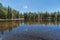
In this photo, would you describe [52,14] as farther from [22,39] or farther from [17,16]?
[22,39]

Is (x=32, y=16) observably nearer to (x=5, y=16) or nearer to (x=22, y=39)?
(x=5, y=16)

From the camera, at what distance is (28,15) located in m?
120

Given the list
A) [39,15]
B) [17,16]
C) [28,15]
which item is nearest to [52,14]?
[39,15]

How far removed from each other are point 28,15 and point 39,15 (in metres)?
11.6

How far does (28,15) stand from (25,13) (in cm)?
541

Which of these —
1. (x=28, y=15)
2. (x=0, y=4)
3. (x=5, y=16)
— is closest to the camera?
(x=5, y=16)

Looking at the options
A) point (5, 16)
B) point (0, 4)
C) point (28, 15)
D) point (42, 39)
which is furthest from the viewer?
point (28, 15)

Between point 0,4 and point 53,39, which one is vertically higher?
point 0,4

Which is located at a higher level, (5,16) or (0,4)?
Result: (0,4)

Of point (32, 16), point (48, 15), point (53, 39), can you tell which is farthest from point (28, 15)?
point (53, 39)

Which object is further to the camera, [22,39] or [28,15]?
[28,15]

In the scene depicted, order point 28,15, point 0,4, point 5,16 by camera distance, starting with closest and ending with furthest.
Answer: point 5,16 < point 0,4 < point 28,15

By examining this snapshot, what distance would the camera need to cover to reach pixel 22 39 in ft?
49.0

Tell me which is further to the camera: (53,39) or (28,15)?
(28,15)
